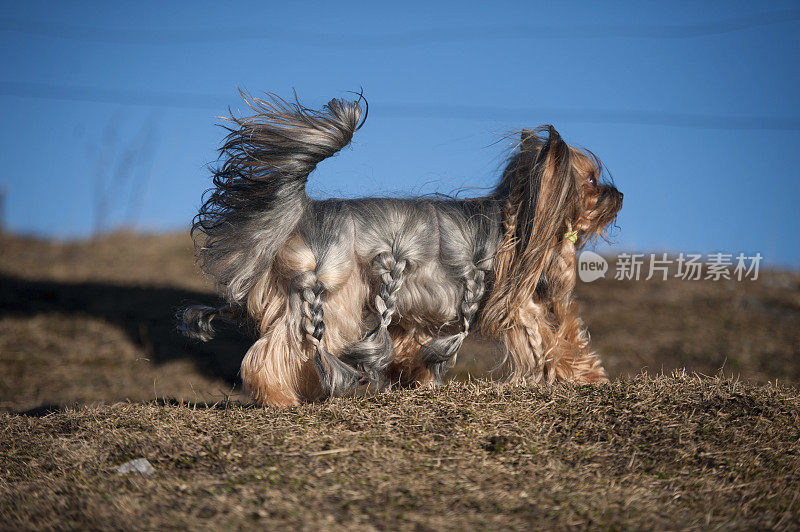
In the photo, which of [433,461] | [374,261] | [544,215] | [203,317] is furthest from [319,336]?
[544,215]

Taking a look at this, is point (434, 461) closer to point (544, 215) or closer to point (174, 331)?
point (544, 215)

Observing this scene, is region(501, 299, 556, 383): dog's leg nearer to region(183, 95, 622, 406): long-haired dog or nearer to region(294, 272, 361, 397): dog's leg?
region(183, 95, 622, 406): long-haired dog

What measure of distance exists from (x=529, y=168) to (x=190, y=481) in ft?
8.50

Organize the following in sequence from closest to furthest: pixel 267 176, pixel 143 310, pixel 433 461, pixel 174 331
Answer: pixel 433 461 → pixel 267 176 → pixel 174 331 → pixel 143 310

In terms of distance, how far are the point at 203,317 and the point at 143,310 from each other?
4914 mm

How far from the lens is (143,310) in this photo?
8.52 metres

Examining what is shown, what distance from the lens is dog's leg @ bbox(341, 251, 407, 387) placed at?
3.78 metres

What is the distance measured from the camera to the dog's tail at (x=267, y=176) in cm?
369

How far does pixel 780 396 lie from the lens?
3641mm

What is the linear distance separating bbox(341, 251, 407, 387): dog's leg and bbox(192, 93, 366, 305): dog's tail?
57 centimetres

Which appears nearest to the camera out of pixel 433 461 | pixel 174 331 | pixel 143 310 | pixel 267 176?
pixel 433 461

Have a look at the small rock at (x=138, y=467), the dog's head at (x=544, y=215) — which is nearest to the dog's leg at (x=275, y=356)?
the small rock at (x=138, y=467)

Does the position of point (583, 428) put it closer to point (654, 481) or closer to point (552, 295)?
point (654, 481)

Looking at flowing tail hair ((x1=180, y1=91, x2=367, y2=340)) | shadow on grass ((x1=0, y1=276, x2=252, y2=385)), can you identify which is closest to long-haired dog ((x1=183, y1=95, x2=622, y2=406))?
flowing tail hair ((x1=180, y1=91, x2=367, y2=340))
